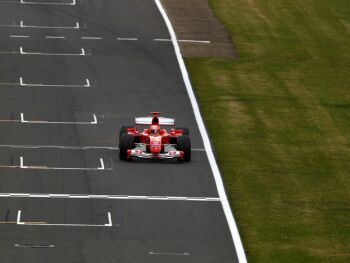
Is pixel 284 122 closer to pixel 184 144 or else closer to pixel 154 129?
pixel 184 144

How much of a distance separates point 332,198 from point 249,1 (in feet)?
124

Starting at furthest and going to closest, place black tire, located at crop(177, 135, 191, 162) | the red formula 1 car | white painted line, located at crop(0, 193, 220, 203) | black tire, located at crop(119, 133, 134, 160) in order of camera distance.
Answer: black tire, located at crop(177, 135, 191, 162)
the red formula 1 car
black tire, located at crop(119, 133, 134, 160)
white painted line, located at crop(0, 193, 220, 203)

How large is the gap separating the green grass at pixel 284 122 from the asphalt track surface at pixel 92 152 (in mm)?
1275

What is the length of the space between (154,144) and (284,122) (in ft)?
30.9

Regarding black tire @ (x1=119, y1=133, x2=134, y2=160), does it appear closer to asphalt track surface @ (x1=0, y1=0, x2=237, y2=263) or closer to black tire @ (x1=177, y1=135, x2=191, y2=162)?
asphalt track surface @ (x1=0, y1=0, x2=237, y2=263)

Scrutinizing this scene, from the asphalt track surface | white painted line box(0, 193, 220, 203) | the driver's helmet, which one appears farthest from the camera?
the driver's helmet

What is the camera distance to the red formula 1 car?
47625 mm

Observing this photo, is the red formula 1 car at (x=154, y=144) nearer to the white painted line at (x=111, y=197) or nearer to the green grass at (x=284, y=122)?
the green grass at (x=284, y=122)

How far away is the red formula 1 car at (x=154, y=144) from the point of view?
1875 inches

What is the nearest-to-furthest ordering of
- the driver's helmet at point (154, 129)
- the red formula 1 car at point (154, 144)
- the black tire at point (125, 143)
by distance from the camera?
the black tire at point (125, 143) → the red formula 1 car at point (154, 144) → the driver's helmet at point (154, 129)

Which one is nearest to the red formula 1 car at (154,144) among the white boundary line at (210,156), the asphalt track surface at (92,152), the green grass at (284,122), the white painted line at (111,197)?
the asphalt track surface at (92,152)

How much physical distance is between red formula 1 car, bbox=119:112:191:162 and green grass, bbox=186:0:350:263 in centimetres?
173

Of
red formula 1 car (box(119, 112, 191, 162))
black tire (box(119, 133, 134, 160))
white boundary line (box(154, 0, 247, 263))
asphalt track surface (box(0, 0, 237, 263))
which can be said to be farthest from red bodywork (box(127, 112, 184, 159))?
white boundary line (box(154, 0, 247, 263))

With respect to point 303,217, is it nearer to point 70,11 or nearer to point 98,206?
point 98,206
